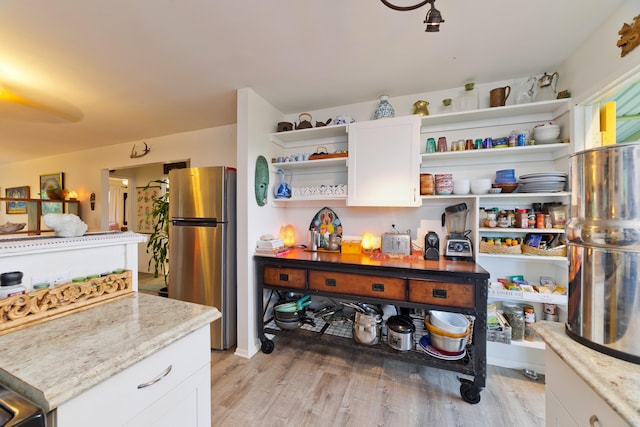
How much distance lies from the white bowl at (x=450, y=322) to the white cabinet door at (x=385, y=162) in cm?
90

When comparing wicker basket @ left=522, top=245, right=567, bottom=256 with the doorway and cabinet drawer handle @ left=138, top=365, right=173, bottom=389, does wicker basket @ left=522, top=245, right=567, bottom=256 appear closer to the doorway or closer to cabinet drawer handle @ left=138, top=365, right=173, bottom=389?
cabinet drawer handle @ left=138, top=365, right=173, bottom=389

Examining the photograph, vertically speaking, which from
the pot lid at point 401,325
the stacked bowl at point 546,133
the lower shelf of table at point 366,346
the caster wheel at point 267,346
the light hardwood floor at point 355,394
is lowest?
the light hardwood floor at point 355,394

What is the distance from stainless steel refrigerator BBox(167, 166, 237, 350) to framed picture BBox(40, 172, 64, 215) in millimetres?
3550

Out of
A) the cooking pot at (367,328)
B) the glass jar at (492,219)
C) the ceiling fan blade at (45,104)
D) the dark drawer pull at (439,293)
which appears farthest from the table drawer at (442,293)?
the ceiling fan blade at (45,104)

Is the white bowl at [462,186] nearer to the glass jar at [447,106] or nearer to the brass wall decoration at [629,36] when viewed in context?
the glass jar at [447,106]

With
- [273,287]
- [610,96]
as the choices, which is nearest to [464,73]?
[610,96]

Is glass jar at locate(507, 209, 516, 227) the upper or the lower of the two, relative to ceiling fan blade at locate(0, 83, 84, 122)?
lower

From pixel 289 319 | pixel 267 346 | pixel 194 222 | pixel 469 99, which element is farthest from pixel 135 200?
pixel 469 99

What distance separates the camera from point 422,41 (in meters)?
1.55

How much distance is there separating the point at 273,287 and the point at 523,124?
2.57 meters

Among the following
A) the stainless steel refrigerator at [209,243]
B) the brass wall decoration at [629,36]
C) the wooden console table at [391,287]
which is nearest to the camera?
the brass wall decoration at [629,36]

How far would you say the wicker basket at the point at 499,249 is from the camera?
182 cm

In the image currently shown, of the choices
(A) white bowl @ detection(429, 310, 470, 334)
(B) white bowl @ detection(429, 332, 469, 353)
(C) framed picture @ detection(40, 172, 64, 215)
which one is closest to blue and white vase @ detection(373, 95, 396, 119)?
(A) white bowl @ detection(429, 310, 470, 334)

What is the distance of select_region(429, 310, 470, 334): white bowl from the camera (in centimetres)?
164
